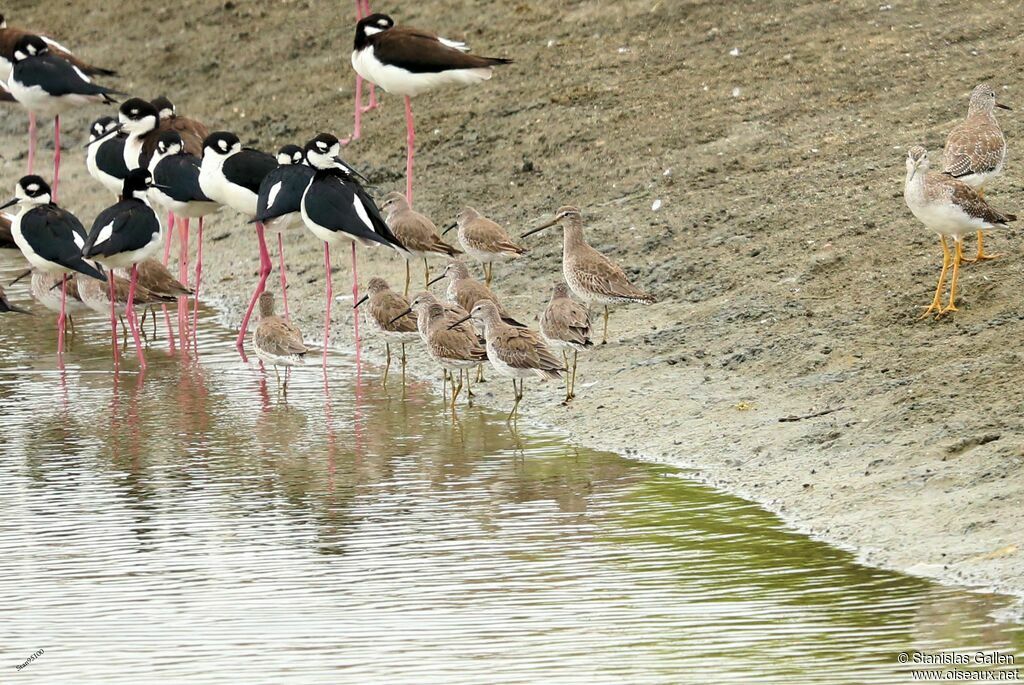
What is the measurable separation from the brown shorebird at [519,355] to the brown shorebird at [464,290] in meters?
0.99

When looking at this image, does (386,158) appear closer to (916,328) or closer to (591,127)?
(591,127)

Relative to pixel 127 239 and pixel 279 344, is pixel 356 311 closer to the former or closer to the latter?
pixel 279 344

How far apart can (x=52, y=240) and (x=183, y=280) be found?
5.26 ft

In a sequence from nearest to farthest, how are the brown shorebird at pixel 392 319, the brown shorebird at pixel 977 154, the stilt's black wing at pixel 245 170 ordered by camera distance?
the brown shorebird at pixel 977 154 → the brown shorebird at pixel 392 319 → the stilt's black wing at pixel 245 170

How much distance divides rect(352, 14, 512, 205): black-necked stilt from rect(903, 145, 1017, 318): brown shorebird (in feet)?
15.0

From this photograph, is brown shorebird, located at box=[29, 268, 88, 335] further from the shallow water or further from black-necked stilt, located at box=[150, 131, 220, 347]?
the shallow water

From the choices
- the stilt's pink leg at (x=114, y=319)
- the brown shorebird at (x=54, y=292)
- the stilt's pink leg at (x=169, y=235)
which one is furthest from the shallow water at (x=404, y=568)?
the stilt's pink leg at (x=169, y=235)

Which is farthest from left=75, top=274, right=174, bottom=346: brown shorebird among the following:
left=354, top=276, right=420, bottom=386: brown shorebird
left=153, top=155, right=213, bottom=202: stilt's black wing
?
left=354, top=276, right=420, bottom=386: brown shorebird

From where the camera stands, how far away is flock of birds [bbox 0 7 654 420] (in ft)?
33.2

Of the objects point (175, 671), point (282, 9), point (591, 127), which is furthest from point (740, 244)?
point (282, 9)

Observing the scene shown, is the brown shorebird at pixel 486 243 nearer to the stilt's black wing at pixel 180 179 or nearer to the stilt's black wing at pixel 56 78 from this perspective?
the stilt's black wing at pixel 180 179

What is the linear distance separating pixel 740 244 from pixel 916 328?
2015 mm

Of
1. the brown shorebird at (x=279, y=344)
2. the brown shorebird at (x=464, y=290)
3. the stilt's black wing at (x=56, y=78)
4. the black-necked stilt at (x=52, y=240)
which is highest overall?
the stilt's black wing at (x=56, y=78)

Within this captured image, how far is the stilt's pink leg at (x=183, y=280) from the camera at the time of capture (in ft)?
39.9
